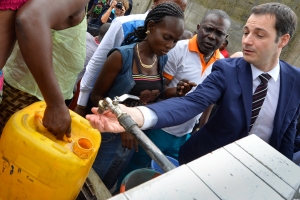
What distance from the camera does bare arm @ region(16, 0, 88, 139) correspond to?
121 cm

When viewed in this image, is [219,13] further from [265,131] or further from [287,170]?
[287,170]

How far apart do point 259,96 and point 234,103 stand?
0.20 metres

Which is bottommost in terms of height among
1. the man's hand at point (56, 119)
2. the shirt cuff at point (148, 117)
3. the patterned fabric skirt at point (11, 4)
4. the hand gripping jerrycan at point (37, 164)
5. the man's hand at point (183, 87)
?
the hand gripping jerrycan at point (37, 164)

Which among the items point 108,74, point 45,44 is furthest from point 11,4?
point 108,74

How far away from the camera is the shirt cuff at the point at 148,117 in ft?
4.81

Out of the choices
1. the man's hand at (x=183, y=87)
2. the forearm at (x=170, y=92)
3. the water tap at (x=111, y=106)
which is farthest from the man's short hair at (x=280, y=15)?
the water tap at (x=111, y=106)

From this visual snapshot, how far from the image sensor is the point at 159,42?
2.11m

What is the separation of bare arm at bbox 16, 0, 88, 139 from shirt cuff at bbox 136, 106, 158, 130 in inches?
15.6

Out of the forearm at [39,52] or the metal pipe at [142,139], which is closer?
the metal pipe at [142,139]

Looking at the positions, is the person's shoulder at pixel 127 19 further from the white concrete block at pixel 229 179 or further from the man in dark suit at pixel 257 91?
the white concrete block at pixel 229 179

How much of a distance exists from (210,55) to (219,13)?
412mm

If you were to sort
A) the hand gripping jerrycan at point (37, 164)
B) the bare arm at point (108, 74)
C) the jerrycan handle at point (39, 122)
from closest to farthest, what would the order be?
the hand gripping jerrycan at point (37, 164) → the jerrycan handle at point (39, 122) → the bare arm at point (108, 74)

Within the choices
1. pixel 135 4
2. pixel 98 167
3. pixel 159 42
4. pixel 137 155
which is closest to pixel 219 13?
pixel 159 42

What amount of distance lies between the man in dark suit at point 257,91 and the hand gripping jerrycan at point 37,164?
29.1 inches
